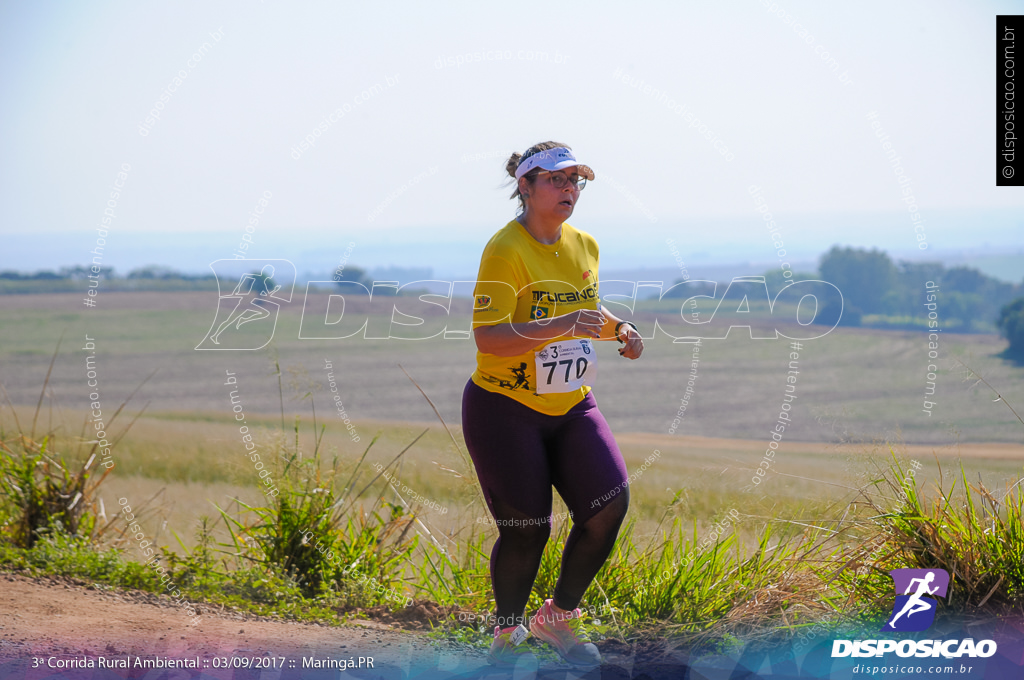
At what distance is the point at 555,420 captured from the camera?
352 cm

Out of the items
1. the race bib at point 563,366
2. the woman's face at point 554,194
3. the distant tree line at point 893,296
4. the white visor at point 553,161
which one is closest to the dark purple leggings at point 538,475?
the race bib at point 563,366

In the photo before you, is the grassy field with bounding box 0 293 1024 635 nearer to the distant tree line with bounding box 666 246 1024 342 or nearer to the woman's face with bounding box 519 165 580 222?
the woman's face with bounding box 519 165 580 222

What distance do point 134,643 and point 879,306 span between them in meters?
56.1

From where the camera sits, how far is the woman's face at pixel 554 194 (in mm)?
3479

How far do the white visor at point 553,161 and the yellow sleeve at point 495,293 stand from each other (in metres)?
0.44

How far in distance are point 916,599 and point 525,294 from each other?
2.25m

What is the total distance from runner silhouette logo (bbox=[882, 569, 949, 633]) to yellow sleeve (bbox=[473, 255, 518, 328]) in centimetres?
222

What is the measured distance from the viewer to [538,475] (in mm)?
3469

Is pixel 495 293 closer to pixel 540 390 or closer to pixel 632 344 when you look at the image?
pixel 540 390

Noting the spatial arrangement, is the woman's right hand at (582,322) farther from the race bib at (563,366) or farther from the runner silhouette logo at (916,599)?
the runner silhouette logo at (916,599)

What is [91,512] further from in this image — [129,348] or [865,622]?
[129,348]

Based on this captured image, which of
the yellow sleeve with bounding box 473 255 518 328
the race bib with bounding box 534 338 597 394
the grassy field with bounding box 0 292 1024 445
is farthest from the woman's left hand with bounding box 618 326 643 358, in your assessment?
the grassy field with bounding box 0 292 1024 445

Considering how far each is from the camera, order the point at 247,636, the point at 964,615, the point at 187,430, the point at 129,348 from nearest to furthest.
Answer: the point at 964,615 < the point at 247,636 < the point at 187,430 < the point at 129,348

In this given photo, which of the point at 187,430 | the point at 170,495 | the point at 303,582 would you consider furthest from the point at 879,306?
the point at 303,582
